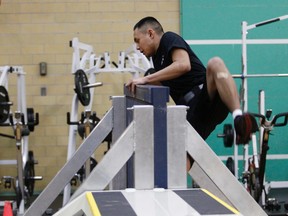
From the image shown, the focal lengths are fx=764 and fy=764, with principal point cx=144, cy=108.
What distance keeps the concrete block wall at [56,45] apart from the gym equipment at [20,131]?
0.57 m

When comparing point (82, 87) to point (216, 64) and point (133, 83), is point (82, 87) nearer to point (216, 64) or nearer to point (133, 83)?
point (133, 83)

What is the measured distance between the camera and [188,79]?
484 centimetres

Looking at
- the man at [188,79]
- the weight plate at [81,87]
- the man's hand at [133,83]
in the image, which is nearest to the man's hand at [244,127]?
the man at [188,79]

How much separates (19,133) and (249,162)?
7.54 feet

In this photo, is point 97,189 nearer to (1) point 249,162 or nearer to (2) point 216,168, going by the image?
(2) point 216,168

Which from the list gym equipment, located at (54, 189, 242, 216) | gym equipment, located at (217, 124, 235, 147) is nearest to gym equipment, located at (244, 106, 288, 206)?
gym equipment, located at (217, 124, 235, 147)

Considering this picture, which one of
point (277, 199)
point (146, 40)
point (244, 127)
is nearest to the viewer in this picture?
point (244, 127)

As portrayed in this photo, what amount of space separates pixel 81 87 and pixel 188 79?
9.12 feet

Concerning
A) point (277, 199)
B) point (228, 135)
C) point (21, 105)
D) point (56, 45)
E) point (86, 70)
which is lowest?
point (277, 199)

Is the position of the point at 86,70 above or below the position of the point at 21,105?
above

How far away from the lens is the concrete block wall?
28.2ft

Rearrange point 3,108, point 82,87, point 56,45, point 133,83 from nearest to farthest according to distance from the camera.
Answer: point 133,83 → point 3,108 → point 82,87 → point 56,45

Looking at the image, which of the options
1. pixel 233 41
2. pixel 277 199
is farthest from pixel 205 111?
pixel 233 41

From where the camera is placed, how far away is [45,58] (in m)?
8.66
